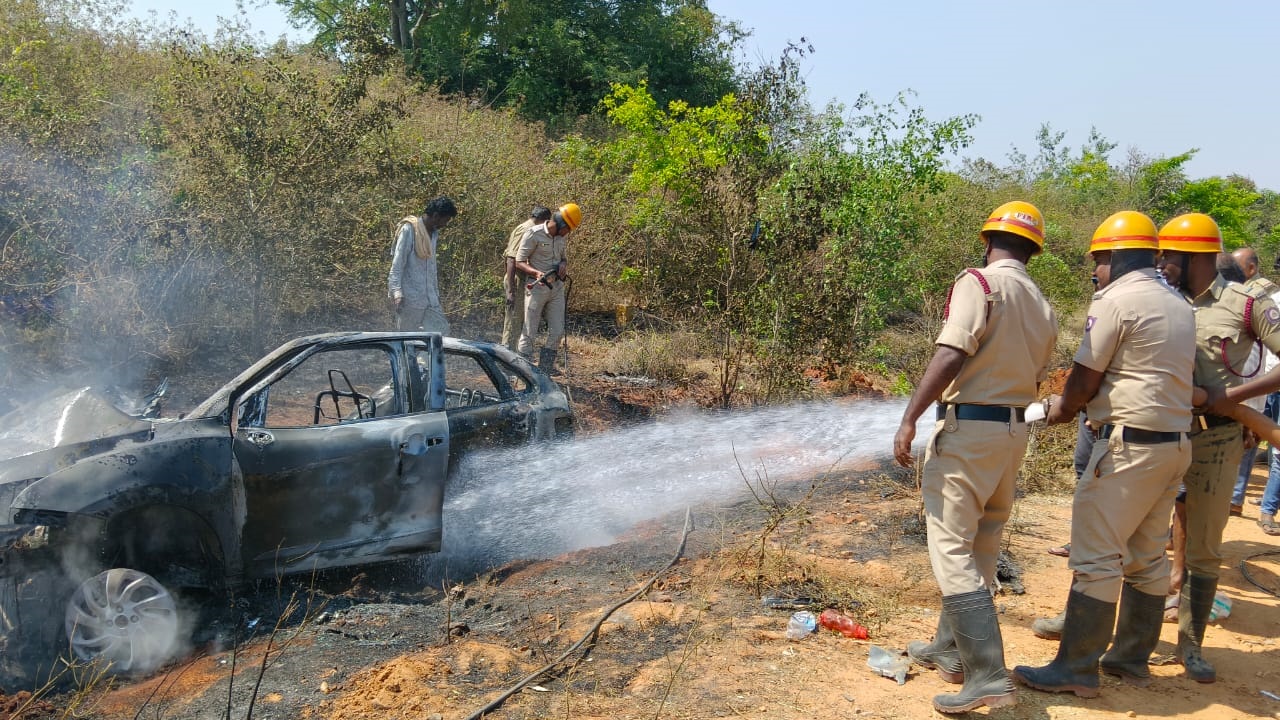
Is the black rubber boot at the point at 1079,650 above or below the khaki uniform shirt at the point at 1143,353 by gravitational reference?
below

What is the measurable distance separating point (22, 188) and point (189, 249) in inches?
59.2

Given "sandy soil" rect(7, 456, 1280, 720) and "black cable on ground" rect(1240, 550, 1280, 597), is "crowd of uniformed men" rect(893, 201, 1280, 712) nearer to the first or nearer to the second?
"sandy soil" rect(7, 456, 1280, 720)

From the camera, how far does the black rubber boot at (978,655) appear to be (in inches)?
140

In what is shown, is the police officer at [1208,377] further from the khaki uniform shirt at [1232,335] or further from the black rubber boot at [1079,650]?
the black rubber boot at [1079,650]

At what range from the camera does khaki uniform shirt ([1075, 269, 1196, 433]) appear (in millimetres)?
3742

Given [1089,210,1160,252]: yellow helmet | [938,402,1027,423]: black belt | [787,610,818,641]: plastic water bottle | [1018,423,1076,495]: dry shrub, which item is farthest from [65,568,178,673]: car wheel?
[1018,423,1076,495]: dry shrub

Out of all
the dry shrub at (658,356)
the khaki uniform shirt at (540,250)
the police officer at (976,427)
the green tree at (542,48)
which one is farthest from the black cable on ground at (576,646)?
the green tree at (542,48)

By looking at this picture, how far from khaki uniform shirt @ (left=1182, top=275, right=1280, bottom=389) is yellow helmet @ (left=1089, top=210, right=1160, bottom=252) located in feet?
2.64

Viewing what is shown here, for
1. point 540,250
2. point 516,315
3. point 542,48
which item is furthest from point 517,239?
point 542,48

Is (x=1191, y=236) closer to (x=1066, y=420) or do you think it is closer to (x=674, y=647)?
(x=1066, y=420)

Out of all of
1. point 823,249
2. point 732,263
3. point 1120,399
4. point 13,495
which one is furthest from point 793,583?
point 823,249

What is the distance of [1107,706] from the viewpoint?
12.6 feet

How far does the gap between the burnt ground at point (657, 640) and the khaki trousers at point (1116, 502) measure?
0.58 meters

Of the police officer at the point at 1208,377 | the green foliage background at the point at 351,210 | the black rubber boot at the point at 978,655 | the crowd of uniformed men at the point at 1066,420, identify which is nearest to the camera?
the black rubber boot at the point at 978,655
